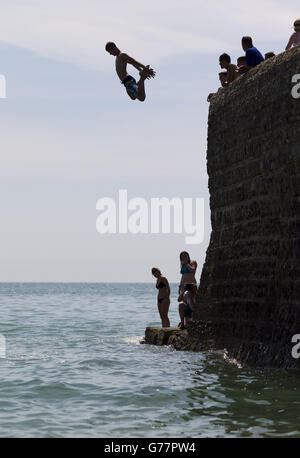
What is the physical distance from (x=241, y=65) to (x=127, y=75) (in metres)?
2.49

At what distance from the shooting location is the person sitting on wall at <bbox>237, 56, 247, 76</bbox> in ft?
44.9

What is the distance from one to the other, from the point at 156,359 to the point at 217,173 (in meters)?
3.56

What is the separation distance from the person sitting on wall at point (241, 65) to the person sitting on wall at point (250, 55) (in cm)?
16

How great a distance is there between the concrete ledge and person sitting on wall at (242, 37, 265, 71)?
5.54 m

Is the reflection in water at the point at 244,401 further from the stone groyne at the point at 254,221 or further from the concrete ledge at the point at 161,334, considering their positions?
the concrete ledge at the point at 161,334

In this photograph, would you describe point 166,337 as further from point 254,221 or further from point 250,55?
point 250,55

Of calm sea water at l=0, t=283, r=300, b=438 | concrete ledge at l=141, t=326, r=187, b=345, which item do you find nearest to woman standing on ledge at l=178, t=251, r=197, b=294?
concrete ledge at l=141, t=326, r=187, b=345

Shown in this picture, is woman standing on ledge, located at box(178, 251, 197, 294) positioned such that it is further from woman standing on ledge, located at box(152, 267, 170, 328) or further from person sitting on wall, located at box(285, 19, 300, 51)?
person sitting on wall, located at box(285, 19, 300, 51)

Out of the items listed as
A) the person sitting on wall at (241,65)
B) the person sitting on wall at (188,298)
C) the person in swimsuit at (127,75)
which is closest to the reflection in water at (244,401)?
the person sitting on wall at (188,298)

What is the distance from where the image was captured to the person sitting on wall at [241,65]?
44.9ft

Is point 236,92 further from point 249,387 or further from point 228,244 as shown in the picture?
point 249,387

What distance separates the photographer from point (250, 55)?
44.0 feet

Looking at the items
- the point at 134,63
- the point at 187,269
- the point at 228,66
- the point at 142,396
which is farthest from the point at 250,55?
the point at 142,396
